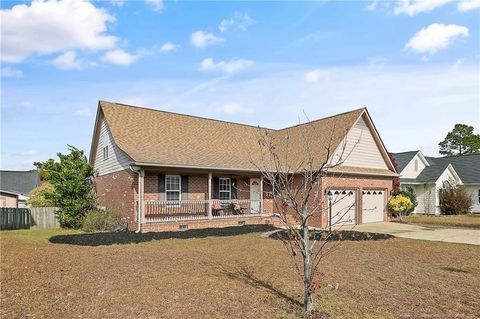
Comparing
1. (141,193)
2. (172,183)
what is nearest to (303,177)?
(172,183)

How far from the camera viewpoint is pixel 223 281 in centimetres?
764

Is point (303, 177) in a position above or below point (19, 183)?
above

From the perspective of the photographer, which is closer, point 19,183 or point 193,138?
→ point 193,138

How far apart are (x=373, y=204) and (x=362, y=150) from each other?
3658mm

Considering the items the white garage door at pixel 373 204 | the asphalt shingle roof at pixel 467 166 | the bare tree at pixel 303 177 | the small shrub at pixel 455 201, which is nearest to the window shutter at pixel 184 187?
the bare tree at pixel 303 177

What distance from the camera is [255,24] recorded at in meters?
12.4

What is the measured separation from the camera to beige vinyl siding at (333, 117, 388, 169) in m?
21.7

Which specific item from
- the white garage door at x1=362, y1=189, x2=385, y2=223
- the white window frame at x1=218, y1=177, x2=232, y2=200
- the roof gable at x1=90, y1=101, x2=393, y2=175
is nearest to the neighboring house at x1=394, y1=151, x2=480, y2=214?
the white garage door at x1=362, y1=189, x2=385, y2=223

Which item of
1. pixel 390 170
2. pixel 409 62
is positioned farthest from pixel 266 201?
pixel 409 62

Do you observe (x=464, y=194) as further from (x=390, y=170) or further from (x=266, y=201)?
(x=266, y=201)

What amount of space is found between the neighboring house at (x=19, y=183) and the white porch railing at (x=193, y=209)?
2350cm

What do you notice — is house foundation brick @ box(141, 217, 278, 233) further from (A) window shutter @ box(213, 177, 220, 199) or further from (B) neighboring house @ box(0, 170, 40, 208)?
(B) neighboring house @ box(0, 170, 40, 208)

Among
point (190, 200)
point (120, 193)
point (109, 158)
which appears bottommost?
point (190, 200)

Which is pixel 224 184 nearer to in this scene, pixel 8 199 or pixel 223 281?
pixel 223 281
